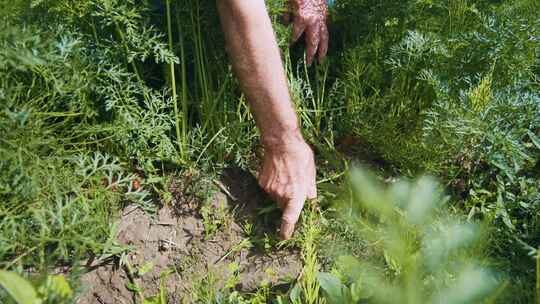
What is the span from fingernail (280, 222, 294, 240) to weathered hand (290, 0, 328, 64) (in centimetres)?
69

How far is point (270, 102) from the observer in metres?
1.60

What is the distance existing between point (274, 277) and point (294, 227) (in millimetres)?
181

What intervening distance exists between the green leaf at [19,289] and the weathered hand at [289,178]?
93 cm

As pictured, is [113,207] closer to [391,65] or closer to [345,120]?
[345,120]

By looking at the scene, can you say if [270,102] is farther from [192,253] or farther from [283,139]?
[192,253]

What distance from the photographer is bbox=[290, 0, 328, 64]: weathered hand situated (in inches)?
75.2

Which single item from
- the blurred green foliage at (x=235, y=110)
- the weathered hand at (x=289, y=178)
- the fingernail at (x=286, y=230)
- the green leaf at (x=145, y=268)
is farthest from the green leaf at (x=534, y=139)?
the green leaf at (x=145, y=268)

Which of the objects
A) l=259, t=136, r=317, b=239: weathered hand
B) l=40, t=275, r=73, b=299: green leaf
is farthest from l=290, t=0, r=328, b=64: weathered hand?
l=40, t=275, r=73, b=299: green leaf

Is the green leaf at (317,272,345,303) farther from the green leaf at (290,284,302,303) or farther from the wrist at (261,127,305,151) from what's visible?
the wrist at (261,127,305,151)

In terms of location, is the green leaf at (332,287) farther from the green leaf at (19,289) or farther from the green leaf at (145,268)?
the green leaf at (19,289)

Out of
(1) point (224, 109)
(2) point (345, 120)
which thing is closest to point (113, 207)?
(1) point (224, 109)

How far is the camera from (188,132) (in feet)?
5.90

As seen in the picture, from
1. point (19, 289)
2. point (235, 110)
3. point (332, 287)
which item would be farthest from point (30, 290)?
point (235, 110)

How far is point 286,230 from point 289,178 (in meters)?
0.17
